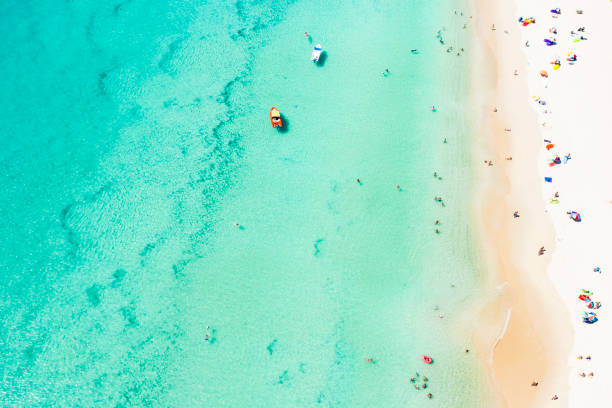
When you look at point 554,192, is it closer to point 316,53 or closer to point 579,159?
point 579,159

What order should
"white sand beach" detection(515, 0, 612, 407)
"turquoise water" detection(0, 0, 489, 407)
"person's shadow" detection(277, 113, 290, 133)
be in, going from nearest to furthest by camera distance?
1. "white sand beach" detection(515, 0, 612, 407)
2. "turquoise water" detection(0, 0, 489, 407)
3. "person's shadow" detection(277, 113, 290, 133)

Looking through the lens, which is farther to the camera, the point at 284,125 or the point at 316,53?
the point at 316,53

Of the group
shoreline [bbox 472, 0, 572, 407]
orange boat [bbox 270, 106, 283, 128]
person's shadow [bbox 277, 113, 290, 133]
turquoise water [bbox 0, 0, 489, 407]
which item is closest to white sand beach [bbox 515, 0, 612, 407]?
shoreline [bbox 472, 0, 572, 407]

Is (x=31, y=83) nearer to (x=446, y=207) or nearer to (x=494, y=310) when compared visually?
(x=446, y=207)

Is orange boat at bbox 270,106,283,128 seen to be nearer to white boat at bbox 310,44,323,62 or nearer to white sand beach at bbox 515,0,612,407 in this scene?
white boat at bbox 310,44,323,62

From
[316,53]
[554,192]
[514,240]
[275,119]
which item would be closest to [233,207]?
[275,119]
